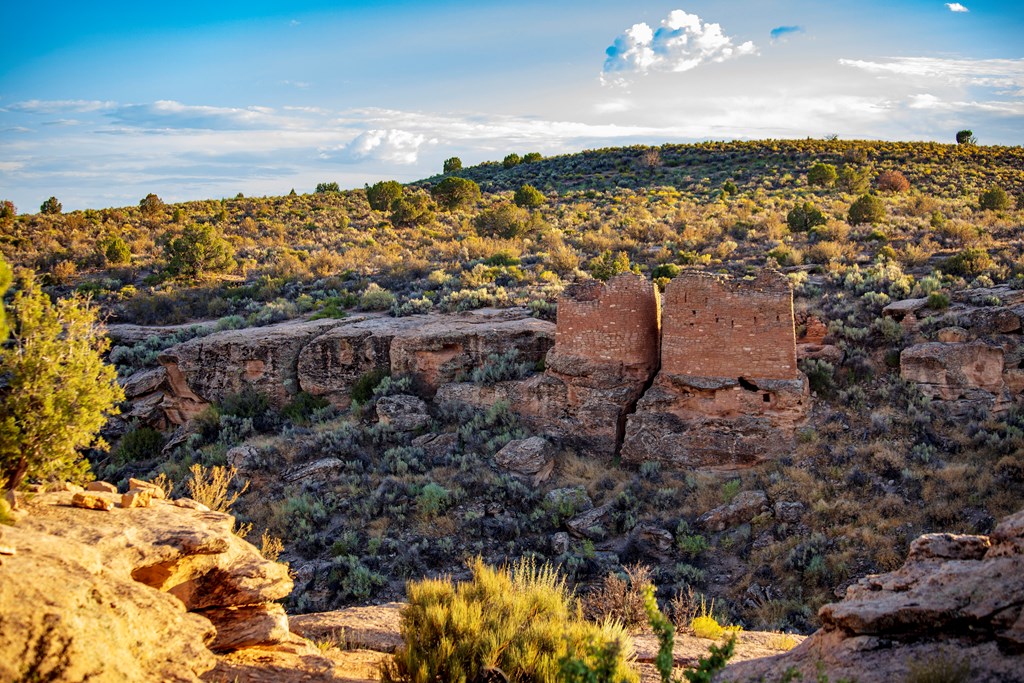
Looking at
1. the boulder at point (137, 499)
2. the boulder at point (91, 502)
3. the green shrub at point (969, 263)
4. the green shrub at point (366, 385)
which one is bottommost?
the green shrub at point (366, 385)

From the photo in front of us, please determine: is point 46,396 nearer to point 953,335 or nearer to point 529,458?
point 529,458

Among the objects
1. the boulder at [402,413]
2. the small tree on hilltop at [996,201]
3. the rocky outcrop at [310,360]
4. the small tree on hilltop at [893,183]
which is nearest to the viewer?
the boulder at [402,413]

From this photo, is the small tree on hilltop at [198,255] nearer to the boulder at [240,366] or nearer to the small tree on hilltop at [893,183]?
the boulder at [240,366]

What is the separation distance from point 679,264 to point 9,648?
64.9 feet

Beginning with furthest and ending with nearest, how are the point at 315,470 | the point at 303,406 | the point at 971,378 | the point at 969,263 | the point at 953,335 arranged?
the point at 303,406 < the point at 969,263 < the point at 315,470 < the point at 953,335 < the point at 971,378

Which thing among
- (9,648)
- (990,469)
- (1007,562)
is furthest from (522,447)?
(9,648)

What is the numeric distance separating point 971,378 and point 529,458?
8.16 m

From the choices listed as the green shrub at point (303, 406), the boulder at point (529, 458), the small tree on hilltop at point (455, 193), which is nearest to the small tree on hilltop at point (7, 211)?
the small tree on hilltop at point (455, 193)

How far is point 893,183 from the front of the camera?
1353 inches

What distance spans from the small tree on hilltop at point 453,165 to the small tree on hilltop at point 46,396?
49377 mm

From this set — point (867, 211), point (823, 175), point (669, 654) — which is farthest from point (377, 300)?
point (823, 175)

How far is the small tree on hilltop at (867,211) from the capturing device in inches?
963

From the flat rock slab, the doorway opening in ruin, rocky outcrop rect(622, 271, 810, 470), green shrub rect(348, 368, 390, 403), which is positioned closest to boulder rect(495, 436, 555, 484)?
rocky outcrop rect(622, 271, 810, 470)

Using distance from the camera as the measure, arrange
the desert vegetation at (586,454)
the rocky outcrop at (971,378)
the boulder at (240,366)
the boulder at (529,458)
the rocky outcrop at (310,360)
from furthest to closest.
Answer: the boulder at (240,366) → the rocky outcrop at (310,360) → the boulder at (529,458) → the rocky outcrop at (971,378) → the desert vegetation at (586,454)
